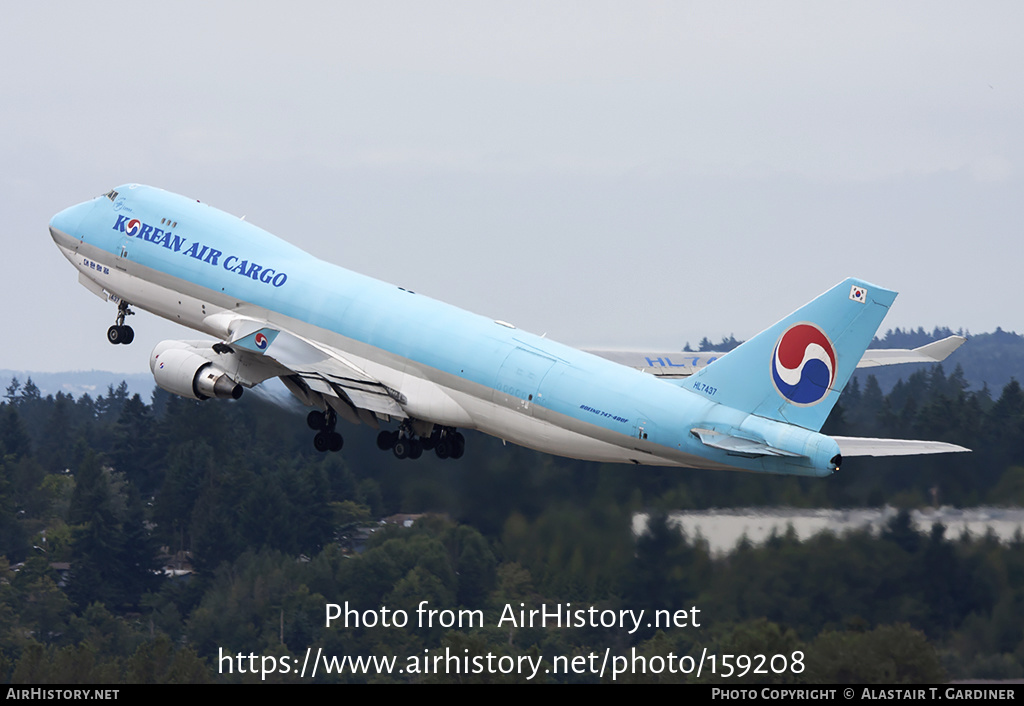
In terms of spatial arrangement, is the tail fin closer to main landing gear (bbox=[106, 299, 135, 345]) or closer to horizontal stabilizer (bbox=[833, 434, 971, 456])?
horizontal stabilizer (bbox=[833, 434, 971, 456])

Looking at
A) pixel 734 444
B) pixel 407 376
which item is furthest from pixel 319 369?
pixel 734 444

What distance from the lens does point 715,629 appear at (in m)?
45.2

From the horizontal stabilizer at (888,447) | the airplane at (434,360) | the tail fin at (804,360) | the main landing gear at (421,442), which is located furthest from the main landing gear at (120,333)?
the horizontal stabilizer at (888,447)

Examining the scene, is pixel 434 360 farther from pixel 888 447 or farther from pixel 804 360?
pixel 888 447

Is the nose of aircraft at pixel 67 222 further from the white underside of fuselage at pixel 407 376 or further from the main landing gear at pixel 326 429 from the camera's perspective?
the main landing gear at pixel 326 429

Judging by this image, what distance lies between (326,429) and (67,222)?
36.8 ft

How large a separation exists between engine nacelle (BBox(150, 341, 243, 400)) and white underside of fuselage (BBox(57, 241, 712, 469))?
1236mm

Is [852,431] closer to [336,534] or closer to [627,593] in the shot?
[627,593]

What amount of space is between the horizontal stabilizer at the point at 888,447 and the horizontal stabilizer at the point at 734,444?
3.97 feet

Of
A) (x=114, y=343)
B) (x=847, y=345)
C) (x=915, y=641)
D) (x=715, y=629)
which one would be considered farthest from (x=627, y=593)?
(x=114, y=343)

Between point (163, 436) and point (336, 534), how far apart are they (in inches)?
1022

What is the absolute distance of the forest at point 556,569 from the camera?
42.5 m

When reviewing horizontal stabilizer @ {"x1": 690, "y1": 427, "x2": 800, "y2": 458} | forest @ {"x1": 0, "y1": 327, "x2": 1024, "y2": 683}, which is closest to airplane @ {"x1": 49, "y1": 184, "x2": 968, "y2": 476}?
horizontal stabilizer @ {"x1": 690, "y1": 427, "x2": 800, "y2": 458}

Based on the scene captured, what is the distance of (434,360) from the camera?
38.8 m
